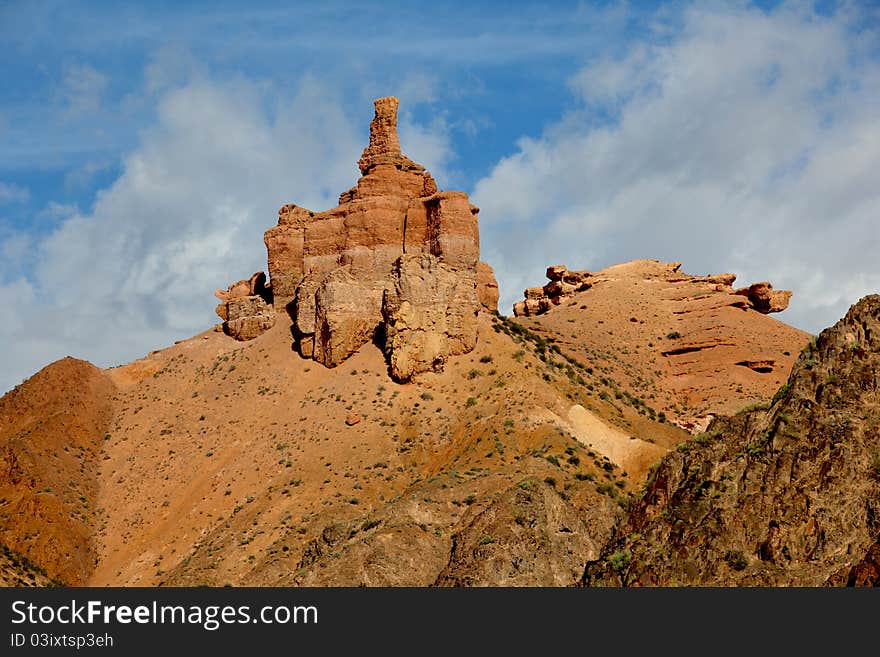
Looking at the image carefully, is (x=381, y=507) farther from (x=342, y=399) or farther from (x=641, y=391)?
(x=641, y=391)

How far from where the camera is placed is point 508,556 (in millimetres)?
51781

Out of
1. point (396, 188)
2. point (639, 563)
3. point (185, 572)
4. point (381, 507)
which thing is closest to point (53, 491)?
point (185, 572)

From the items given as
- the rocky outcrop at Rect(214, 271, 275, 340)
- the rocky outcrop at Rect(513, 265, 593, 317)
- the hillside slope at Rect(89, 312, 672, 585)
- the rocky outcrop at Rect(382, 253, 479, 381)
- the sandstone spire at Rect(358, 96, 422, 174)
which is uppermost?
the rocky outcrop at Rect(513, 265, 593, 317)

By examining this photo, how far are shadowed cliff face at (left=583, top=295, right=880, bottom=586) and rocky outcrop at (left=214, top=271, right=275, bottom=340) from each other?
161 ft

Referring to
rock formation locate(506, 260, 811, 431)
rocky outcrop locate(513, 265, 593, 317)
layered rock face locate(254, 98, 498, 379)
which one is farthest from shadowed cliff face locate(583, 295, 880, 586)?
rocky outcrop locate(513, 265, 593, 317)

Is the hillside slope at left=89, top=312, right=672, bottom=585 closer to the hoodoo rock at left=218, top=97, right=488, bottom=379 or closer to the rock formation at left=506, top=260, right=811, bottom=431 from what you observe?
the hoodoo rock at left=218, top=97, right=488, bottom=379

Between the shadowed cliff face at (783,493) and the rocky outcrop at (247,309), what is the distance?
4922 cm

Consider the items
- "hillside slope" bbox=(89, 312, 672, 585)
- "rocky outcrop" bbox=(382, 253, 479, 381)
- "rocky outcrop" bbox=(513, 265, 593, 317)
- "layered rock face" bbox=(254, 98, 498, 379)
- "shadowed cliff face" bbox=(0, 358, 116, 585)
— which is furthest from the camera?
"rocky outcrop" bbox=(513, 265, 593, 317)

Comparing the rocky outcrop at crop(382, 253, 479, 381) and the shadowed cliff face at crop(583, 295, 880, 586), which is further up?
the rocky outcrop at crop(382, 253, 479, 381)

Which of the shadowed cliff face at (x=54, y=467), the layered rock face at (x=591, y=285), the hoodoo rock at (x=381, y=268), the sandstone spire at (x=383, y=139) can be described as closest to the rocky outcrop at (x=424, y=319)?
the hoodoo rock at (x=381, y=268)

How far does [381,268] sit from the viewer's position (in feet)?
250

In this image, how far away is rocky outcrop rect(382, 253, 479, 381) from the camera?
70.8m

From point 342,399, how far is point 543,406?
36.7 ft

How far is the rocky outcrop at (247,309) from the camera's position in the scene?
8231cm
